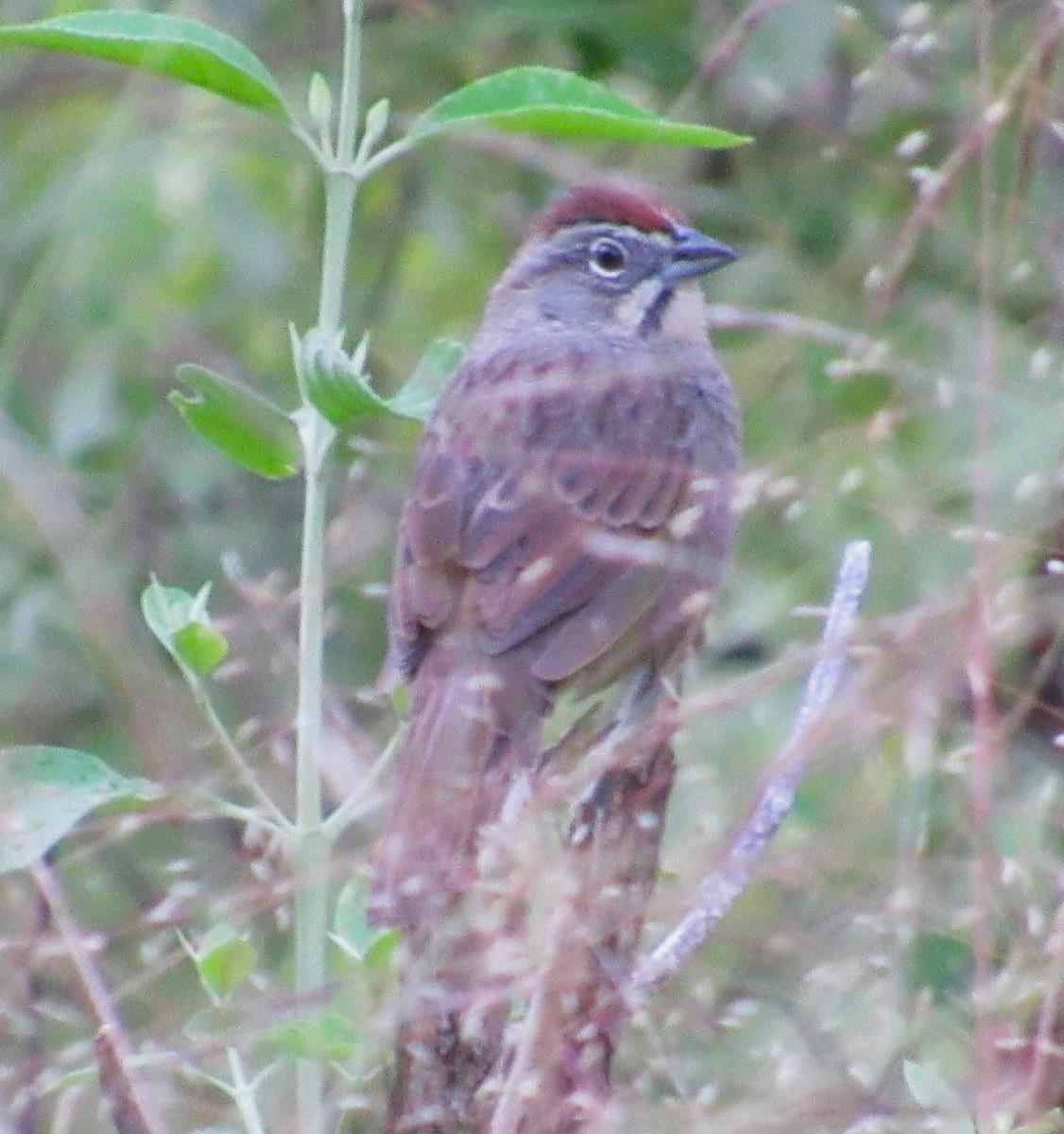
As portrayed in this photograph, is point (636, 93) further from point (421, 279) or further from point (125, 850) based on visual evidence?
point (125, 850)

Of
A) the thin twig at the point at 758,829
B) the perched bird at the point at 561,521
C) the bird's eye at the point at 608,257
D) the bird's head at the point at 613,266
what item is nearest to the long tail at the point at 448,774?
the perched bird at the point at 561,521

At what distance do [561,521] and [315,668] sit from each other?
55.3 inches

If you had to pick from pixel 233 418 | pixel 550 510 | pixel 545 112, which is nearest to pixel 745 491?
pixel 545 112

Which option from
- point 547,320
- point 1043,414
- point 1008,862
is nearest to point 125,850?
point 547,320

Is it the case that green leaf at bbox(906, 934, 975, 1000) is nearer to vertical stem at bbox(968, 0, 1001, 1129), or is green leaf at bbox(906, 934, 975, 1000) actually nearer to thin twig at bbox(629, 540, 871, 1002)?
thin twig at bbox(629, 540, 871, 1002)

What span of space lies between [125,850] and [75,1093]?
238 centimetres

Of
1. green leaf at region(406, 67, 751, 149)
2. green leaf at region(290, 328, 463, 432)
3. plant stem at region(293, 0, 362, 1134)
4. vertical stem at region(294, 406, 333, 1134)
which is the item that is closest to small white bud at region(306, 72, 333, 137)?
plant stem at region(293, 0, 362, 1134)

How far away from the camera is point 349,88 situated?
8.98 feet

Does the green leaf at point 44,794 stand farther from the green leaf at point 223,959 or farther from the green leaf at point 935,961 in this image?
the green leaf at point 935,961

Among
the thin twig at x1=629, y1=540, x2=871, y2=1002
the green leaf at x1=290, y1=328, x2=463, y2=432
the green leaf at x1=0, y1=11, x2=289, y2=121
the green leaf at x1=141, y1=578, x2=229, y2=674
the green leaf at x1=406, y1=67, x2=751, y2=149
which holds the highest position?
the green leaf at x1=0, y1=11, x2=289, y2=121

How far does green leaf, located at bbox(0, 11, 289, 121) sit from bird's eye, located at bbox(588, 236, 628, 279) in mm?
1936

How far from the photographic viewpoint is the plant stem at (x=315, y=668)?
8.12ft

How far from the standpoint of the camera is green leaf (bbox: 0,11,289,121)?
260 cm

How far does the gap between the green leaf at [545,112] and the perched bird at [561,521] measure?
Answer: 2.15 feet
